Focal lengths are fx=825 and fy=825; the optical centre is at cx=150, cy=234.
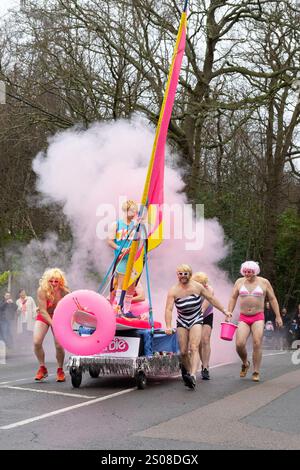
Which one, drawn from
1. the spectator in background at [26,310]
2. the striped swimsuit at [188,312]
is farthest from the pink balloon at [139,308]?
the spectator in background at [26,310]

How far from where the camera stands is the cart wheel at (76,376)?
409 inches

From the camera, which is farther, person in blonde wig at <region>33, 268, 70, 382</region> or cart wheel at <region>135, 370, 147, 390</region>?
person in blonde wig at <region>33, 268, 70, 382</region>

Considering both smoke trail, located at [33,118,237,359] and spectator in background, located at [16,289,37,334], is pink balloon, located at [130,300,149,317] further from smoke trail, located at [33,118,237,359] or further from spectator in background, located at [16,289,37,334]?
spectator in background, located at [16,289,37,334]

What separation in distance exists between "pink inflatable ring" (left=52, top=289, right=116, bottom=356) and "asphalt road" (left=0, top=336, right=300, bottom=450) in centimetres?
57

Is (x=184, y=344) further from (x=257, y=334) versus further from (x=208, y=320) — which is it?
(x=208, y=320)

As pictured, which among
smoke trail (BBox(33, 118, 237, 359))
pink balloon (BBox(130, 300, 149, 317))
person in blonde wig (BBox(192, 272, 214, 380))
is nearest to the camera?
pink balloon (BBox(130, 300, 149, 317))

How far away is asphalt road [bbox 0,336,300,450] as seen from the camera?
6.84 m

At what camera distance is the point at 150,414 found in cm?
843

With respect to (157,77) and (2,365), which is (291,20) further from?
(2,365)

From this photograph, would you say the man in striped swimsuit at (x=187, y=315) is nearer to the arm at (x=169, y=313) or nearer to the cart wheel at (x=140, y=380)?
the arm at (x=169, y=313)

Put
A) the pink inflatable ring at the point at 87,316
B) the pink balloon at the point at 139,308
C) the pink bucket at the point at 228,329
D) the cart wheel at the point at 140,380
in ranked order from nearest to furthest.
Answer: the pink inflatable ring at the point at 87,316
the cart wheel at the point at 140,380
the pink bucket at the point at 228,329
the pink balloon at the point at 139,308

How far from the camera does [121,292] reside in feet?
37.7

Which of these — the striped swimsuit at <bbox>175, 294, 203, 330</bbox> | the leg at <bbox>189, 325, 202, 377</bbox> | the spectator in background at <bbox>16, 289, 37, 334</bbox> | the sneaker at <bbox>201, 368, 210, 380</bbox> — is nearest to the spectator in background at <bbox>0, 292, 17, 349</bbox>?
the spectator in background at <bbox>16, 289, 37, 334</bbox>

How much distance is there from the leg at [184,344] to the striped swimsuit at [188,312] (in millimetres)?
69
